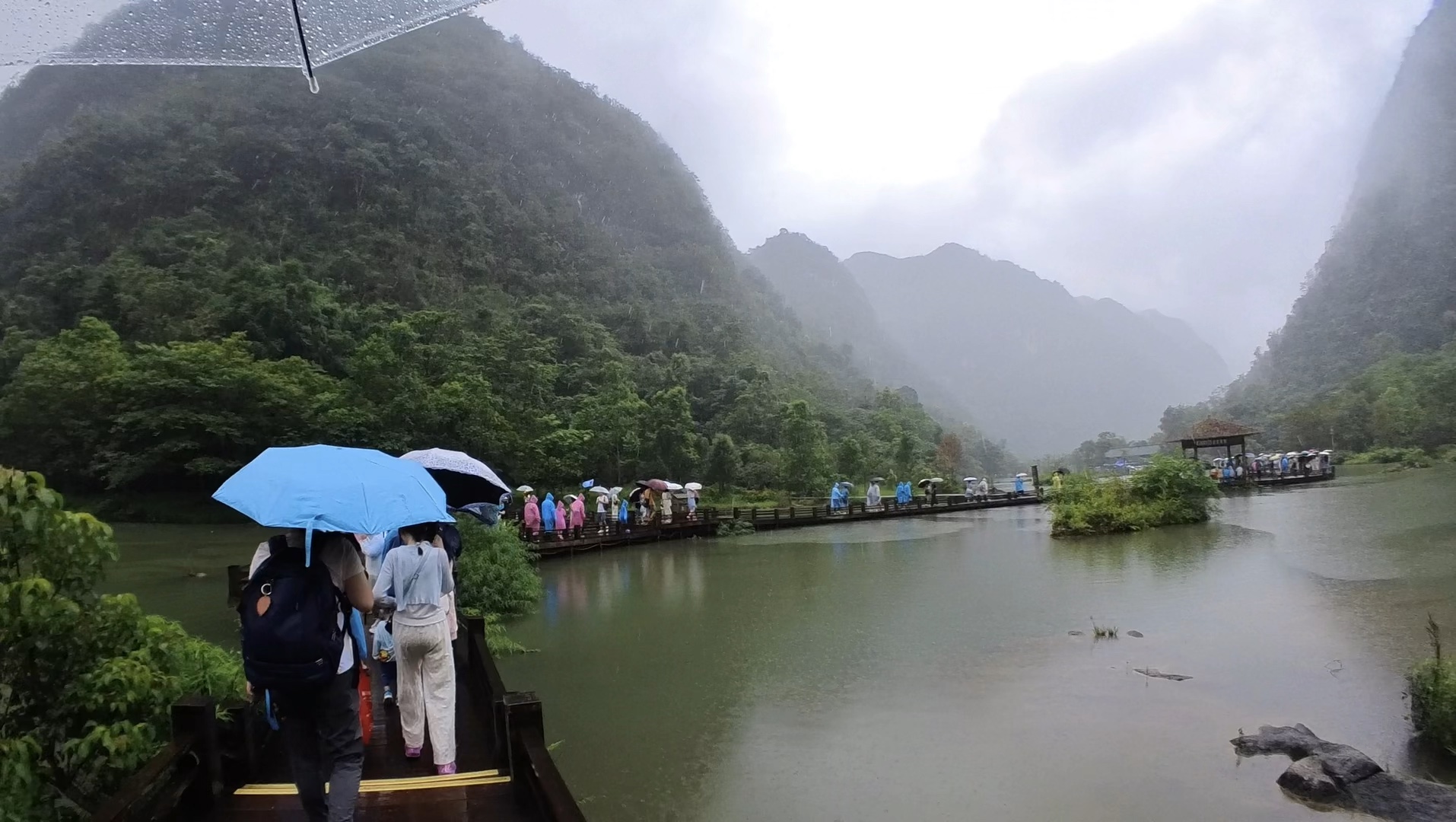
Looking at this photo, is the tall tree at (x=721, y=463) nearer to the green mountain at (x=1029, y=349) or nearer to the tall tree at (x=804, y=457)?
the tall tree at (x=804, y=457)

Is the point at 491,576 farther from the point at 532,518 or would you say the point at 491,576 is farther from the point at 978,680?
the point at 532,518

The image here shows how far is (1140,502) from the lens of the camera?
1906 centimetres

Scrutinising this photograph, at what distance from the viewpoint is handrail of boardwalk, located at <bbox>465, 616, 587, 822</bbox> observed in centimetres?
269

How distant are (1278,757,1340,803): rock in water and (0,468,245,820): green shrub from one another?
20.4ft

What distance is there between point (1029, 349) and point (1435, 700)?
145368 millimetres

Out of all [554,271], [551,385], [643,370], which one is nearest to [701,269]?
[554,271]

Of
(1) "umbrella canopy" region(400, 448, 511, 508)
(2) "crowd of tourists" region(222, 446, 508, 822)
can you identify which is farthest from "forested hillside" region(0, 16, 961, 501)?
(2) "crowd of tourists" region(222, 446, 508, 822)

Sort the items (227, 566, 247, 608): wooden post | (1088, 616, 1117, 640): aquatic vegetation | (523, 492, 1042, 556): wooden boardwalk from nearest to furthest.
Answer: (1088, 616, 1117, 640): aquatic vegetation < (227, 566, 247, 608): wooden post < (523, 492, 1042, 556): wooden boardwalk

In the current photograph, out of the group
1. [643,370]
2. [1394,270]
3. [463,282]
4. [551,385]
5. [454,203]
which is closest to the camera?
[551,385]

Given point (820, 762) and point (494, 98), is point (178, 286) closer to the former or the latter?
point (820, 762)

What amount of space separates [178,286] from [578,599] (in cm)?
2043

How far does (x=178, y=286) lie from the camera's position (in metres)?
25.0

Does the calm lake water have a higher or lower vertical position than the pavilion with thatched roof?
lower

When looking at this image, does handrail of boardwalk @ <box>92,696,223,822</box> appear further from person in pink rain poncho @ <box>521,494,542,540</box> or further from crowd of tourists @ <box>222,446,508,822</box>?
person in pink rain poncho @ <box>521,494,542,540</box>
